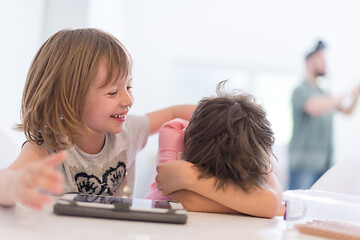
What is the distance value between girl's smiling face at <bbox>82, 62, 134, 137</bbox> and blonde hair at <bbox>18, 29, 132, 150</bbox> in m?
0.01

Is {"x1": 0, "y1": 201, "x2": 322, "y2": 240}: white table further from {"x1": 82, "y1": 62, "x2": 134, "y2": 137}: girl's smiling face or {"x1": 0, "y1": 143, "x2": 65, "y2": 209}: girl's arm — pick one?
{"x1": 82, "y1": 62, "x2": 134, "y2": 137}: girl's smiling face

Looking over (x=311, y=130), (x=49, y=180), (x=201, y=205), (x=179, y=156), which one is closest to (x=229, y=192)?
(x=201, y=205)

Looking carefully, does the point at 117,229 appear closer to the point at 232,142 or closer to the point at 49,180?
the point at 49,180

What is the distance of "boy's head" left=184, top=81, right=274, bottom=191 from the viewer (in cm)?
73

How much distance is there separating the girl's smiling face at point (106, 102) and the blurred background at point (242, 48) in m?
2.71

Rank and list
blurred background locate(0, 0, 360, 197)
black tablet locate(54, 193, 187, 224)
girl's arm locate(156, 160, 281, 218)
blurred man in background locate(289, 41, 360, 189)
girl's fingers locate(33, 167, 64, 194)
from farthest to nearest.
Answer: blurred background locate(0, 0, 360, 197) < blurred man in background locate(289, 41, 360, 189) < girl's arm locate(156, 160, 281, 218) < black tablet locate(54, 193, 187, 224) < girl's fingers locate(33, 167, 64, 194)

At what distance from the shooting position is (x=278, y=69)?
4.15 metres

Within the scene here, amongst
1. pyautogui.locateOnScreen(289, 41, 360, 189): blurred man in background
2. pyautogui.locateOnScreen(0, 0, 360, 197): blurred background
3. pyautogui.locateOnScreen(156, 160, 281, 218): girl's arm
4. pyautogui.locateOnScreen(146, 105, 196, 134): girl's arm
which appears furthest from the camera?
pyautogui.locateOnScreen(0, 0, 360, 197): blurred background

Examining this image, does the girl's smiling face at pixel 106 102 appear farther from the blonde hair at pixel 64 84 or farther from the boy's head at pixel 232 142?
the boy's head at pixel 232 142

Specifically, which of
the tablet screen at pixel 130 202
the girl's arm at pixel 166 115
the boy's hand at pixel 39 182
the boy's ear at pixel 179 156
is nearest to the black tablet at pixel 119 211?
the tablet screen at pixel 130 202

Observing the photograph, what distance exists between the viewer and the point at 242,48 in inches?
159

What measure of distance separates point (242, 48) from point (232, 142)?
135 inches

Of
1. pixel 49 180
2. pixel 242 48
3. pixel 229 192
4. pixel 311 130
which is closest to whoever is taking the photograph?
pixel 49 180

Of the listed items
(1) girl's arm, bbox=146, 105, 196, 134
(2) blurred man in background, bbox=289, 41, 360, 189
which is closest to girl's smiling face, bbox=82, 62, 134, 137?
(1) girl's arm, bbox=146, 105, 196, 134
